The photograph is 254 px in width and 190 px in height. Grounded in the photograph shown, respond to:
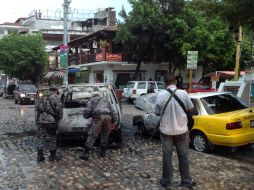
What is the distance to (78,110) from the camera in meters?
10.6

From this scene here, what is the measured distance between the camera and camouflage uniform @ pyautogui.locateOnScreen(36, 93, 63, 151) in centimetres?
851

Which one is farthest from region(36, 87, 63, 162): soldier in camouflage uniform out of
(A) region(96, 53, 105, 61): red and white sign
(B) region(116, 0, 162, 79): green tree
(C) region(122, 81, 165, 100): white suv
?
(A) region(96, 53, 105, 61): red and white sign

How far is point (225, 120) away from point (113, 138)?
121 inches

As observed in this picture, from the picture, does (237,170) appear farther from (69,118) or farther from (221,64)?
(221,64)

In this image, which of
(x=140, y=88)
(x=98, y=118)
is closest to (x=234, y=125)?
(x=98, y=118)

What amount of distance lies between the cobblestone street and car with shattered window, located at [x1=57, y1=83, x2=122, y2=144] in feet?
1.21

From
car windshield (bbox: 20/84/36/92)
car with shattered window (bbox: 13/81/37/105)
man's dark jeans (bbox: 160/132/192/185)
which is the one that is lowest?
car with shattered window (bbox: 13/81/37/105)

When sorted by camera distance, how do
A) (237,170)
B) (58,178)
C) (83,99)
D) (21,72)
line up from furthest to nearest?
(21,72) < (83,99) < (237,170) < (58,178)

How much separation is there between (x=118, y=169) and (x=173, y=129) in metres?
1.91

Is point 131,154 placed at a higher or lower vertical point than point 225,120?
lower

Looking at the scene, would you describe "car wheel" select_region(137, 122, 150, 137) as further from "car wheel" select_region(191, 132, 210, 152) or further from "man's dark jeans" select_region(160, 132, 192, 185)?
"man's dark jeans" select_region(160, 132, 192, 185)

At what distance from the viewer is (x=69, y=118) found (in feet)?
34.0

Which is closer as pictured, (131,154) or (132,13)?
(131,154)

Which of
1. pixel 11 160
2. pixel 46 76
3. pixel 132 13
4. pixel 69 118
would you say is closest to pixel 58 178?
pixel 11 160
